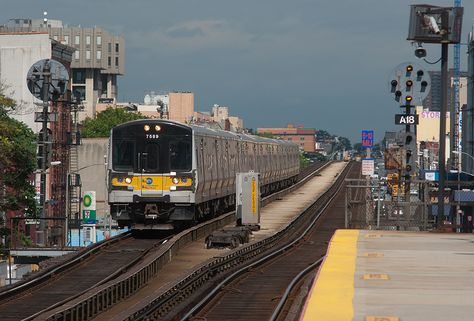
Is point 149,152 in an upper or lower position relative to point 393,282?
upper

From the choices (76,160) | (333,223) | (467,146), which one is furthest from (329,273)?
(467,146)

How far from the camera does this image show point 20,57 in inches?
4825

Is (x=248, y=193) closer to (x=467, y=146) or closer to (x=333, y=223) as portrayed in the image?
(x=333, y=223)

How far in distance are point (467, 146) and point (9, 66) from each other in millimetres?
50237

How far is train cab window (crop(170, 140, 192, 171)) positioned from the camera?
3556 cm

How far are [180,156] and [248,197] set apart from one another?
454cm

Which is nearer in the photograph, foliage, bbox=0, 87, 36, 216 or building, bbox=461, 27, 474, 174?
foliage, bbox=0, 87, 36, 216

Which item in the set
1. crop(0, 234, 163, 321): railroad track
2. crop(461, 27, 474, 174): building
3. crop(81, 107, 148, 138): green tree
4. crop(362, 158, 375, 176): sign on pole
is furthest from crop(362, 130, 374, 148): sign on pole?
crop(81, 107, 148, 138): green tree

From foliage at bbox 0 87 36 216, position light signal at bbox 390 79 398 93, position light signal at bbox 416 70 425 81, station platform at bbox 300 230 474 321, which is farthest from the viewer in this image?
foliage at bbox 0 87 36 216

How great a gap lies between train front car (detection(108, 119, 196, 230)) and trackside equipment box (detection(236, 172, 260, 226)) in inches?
167

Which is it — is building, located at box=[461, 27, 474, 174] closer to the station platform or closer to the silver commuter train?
the silver commuter train

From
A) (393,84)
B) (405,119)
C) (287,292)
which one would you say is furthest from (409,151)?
(287,292)

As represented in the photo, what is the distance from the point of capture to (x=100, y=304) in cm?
2127

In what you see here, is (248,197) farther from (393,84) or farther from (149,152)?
(393,84)
